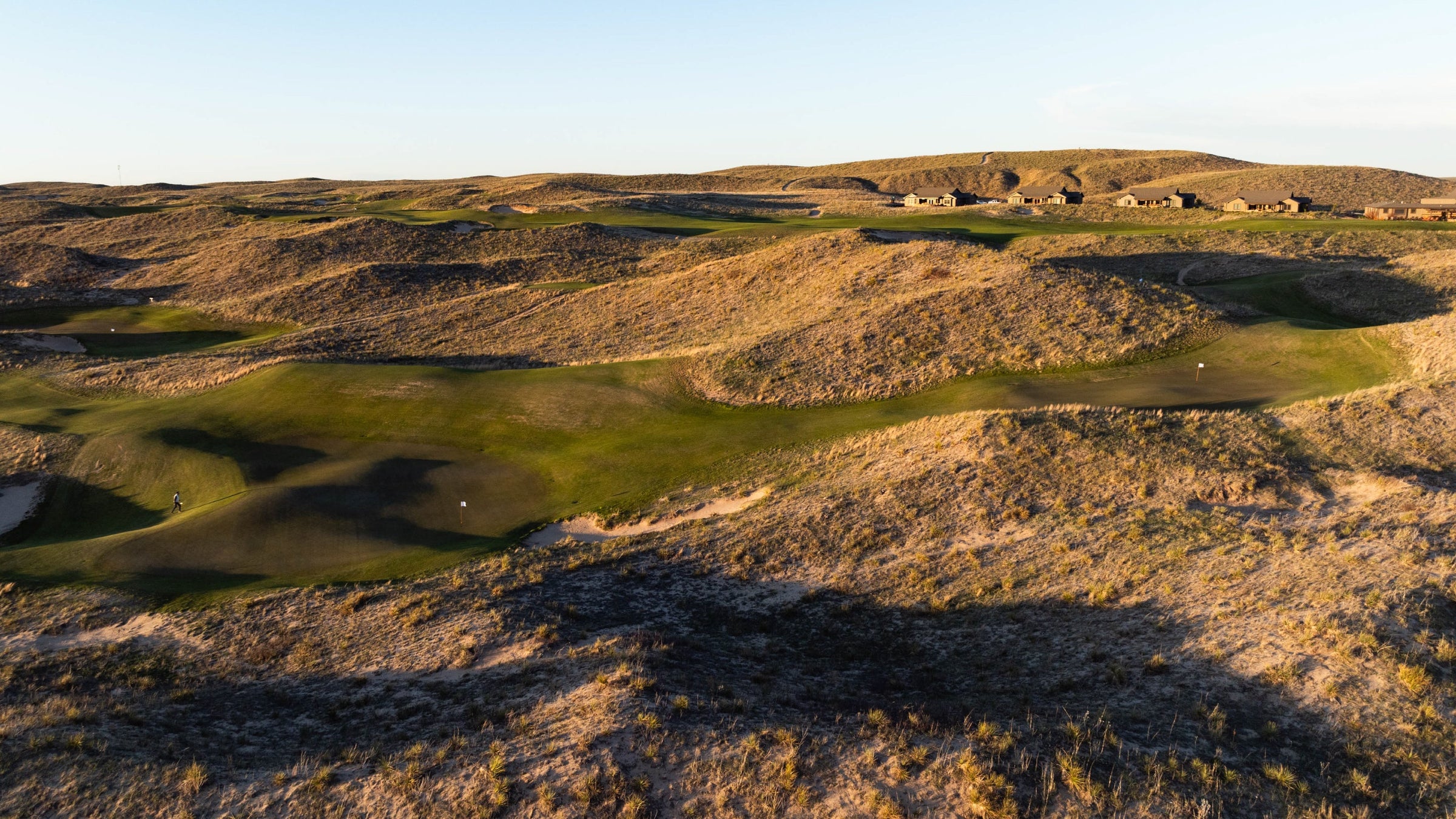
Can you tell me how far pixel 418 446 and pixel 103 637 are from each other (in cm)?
1452

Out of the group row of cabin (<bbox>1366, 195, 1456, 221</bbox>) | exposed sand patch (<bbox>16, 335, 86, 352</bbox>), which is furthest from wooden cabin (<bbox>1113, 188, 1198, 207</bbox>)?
exposed sand patch (<bbox>16, 335, 86, 352</bbox>)

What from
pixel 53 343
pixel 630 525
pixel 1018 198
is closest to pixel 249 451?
pixel 630 525

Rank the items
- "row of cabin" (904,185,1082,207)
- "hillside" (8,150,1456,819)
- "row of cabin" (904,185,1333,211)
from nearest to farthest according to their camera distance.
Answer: "hillside" (8,150,1456,819) → "row of cabin" (904,185,1333,211) → "row of cabin" (904,185,1082,207)

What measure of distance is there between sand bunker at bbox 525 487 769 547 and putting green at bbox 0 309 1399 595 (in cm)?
94

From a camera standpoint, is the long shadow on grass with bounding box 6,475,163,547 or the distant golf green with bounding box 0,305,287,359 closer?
the long shadow on grass with bounding box 6,475,163,547

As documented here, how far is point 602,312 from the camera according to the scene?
58938mm

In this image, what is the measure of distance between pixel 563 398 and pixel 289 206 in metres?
126

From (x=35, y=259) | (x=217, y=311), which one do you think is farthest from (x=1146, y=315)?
(x=35, y=259)

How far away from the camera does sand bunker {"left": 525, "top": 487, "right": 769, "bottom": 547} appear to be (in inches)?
1009

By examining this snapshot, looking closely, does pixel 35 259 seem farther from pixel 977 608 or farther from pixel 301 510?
pixel 977 608

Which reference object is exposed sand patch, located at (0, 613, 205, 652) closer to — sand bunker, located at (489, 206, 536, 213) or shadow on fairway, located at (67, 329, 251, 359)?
shadow on fairway, located at (67, 329, 251, 359)

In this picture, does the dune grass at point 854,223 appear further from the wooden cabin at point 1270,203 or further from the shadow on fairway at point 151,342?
the shadow on fairway at point 151,342

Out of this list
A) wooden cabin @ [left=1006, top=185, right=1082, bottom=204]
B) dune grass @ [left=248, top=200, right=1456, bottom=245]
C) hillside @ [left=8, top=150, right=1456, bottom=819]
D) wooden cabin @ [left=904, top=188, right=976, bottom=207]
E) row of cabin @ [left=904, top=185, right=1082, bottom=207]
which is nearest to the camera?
hillside @ [left=8, top=150, right=1456, bottom=819]

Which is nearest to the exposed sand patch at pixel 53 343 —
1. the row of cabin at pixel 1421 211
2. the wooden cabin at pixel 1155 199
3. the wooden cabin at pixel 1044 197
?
the wooden cabin at pixel 1044 197
